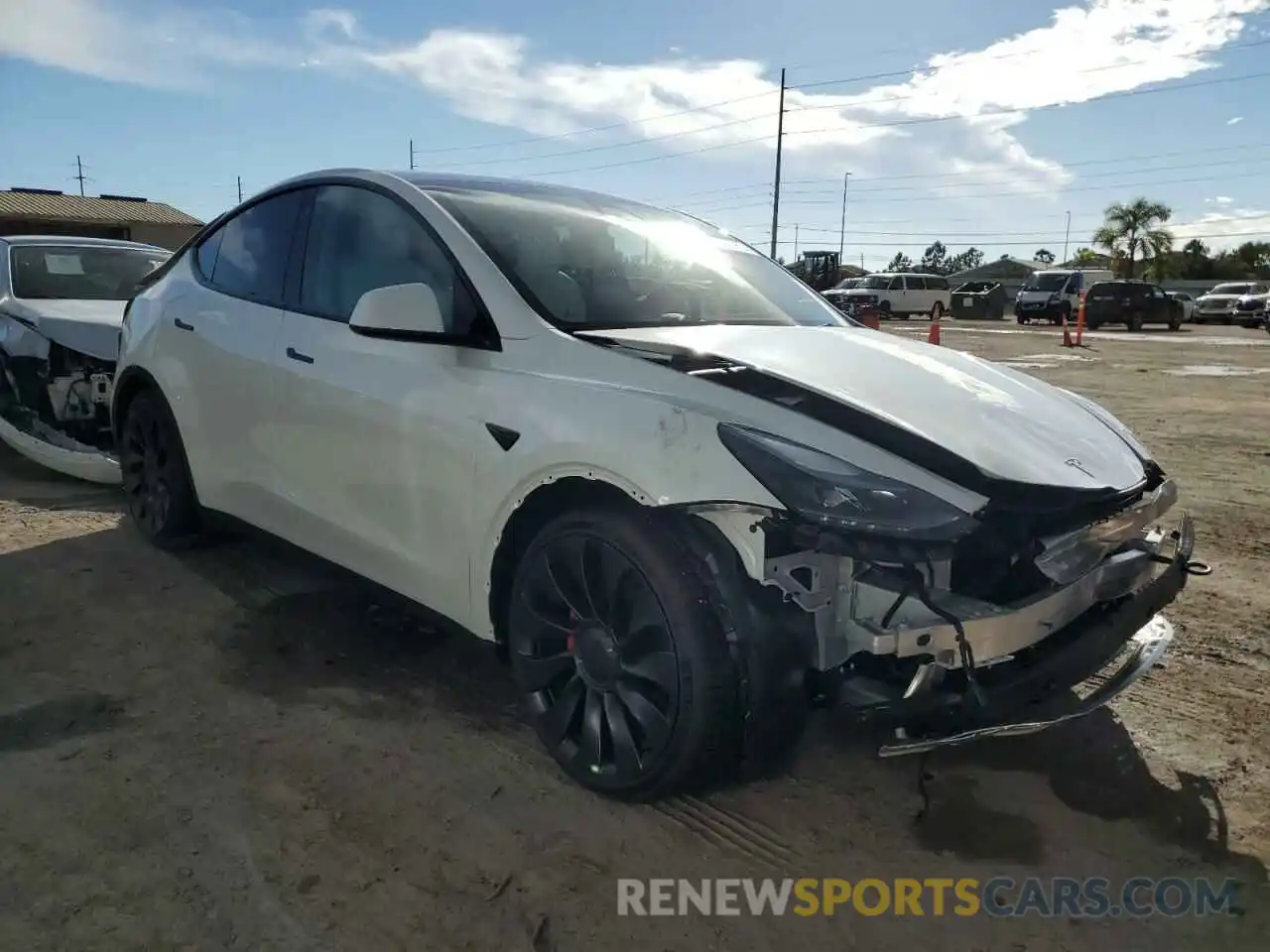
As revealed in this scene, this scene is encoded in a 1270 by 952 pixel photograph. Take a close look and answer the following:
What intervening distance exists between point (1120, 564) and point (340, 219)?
278 centimetres

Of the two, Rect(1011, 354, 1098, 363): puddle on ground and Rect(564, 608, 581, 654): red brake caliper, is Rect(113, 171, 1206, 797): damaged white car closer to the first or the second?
Rect(564, 608, 581, 654): red brake caliper

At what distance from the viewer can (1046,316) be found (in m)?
33.2

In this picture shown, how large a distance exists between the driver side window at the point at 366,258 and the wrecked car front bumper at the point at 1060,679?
1693mm

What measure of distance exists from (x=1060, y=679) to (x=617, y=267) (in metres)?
1.85

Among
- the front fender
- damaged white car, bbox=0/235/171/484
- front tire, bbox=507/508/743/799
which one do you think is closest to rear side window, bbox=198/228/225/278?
damaged white car, bbox=0/235/171/484

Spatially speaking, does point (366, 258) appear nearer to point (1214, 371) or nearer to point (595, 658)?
point (595, 658)

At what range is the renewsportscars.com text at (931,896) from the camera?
7.29ft

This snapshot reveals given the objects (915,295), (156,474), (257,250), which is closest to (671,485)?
(257,250)

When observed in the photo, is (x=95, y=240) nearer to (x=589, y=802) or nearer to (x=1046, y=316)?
(x=589, y=802)

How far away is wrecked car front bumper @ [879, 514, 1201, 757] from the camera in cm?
215

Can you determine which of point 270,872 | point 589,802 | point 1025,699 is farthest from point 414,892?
point 1025,699

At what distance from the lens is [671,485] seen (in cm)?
230

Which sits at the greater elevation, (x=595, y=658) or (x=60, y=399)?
(x=60, y=399)

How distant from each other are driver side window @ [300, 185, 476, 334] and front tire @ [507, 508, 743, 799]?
798 millimetres
